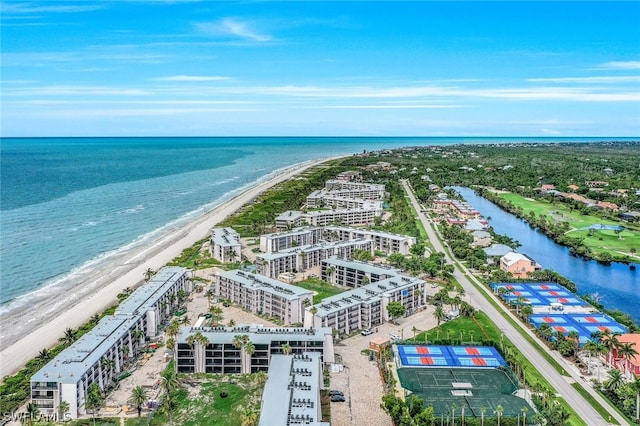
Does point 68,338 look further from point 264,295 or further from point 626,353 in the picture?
point 626,353

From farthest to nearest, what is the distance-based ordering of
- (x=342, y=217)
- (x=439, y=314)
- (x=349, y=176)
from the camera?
(x=349, y=176), (x=342, y=217), (x=439, y=314)

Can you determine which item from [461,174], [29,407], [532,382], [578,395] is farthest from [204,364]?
[461,174]

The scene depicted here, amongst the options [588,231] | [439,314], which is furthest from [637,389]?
[588,231]

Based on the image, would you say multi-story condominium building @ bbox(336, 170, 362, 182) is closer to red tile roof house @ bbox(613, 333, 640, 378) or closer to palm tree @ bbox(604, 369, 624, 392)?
red tile roof house @ bbox(613, 333, 640, 378)

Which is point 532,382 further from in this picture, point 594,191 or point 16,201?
point 16,201

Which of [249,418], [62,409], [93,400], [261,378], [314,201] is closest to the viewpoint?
[249,418]

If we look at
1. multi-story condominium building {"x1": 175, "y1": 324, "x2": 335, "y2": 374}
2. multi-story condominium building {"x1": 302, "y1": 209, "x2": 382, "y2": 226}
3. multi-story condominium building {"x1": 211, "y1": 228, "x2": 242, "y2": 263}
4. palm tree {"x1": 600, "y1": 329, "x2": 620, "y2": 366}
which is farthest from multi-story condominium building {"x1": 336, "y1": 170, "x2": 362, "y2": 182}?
multi-story condominium building {"x1": 175, "y1": 324, "x2": 335, "y2": 374}
